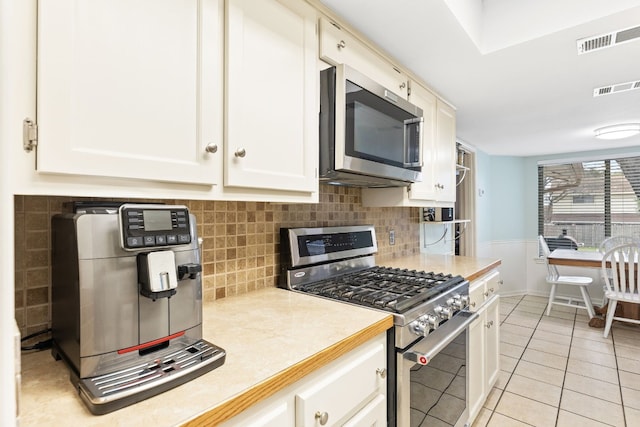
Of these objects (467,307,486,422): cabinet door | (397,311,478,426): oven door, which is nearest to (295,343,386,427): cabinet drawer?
(397,311,478,426): oven door

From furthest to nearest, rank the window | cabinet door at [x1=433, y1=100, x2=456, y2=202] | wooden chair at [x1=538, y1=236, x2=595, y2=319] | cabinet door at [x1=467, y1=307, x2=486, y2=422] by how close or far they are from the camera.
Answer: the window, wooden chair at [x1=538, y1=236, x2=595, y2=319], cabinet door at [x1=433, y1=100, x2=456, y2=202], cabinet door at [x1=467, y1=307, x2=486, y2=422]

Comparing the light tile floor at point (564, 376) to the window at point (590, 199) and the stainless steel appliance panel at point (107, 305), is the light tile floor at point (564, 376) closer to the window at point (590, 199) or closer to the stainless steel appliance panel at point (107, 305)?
the window at point (590, 199)

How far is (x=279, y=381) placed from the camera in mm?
731

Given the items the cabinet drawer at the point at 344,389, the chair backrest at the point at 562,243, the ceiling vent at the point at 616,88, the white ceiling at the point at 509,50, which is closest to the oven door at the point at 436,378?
the cabinet drawer at the point at 344,389

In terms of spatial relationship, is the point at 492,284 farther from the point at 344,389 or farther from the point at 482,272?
the point at 344,389

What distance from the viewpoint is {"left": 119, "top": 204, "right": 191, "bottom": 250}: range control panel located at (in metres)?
0.71

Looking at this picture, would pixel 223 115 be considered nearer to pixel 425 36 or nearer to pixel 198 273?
pixel 198 273

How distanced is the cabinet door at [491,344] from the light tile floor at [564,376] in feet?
0.66

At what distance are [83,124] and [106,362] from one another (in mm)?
504

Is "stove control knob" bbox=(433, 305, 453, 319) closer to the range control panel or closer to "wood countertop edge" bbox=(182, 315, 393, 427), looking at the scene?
"wood countertop edge" bbox=(182, 315, 393, 427)

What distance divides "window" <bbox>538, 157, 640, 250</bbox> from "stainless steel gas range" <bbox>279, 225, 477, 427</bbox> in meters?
4.21

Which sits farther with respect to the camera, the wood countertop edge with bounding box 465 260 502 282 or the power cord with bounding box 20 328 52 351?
the wood countertop edge with bounding box 465 260 502 282

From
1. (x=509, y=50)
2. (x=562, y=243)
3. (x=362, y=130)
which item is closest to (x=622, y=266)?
(x=562, y=243)

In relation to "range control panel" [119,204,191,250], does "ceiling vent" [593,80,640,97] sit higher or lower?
higher
